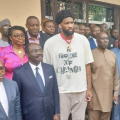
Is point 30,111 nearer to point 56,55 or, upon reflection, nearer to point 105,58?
point 56,55

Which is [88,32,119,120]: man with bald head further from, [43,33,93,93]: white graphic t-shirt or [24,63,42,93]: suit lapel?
[24,63,42,93]: suit lapel

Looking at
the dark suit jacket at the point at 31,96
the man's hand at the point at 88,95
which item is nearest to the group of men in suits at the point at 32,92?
the dark suit jacket at the point at 31,96

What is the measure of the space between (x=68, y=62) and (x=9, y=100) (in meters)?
0.88

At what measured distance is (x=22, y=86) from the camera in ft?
7.32

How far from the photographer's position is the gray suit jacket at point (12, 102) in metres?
2.02

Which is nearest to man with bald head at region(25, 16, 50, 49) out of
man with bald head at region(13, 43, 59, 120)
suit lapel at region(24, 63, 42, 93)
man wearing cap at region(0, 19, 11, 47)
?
man wearing cap at region(0, 19, 11, 47)

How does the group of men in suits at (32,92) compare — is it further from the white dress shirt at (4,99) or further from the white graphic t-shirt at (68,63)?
the white graphic t-shirt at (68,63)

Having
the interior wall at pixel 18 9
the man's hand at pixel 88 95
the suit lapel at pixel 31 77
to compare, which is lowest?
the man's hand at pixel 88 95

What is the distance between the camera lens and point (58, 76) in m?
2.57

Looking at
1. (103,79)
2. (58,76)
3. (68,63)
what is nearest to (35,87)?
(58,76)

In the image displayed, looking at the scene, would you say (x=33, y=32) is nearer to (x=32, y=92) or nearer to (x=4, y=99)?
(x=32, y=92)

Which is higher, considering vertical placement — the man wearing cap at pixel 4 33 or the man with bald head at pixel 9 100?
the man wearing cap at pixel 4 33

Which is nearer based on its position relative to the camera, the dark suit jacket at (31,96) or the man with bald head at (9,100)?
the man with bald head at (9,100)

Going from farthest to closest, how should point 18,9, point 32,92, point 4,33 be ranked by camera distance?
point 18,9, point 4,33, point 32,92
